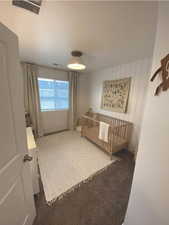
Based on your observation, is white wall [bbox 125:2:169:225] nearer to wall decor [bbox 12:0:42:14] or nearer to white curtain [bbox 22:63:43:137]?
wall decor [bbox 12:0:42:14]

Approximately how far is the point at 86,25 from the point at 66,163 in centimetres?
252

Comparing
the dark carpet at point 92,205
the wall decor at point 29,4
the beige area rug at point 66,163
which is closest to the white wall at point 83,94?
the beige area rug at point 66,163

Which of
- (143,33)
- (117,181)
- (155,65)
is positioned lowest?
(117,181)

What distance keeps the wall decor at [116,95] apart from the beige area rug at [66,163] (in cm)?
137

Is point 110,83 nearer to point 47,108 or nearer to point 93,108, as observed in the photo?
point 93,108

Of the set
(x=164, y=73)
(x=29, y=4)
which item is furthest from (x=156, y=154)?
(x=29, y=4)

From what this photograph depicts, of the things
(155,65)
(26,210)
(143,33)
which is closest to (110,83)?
(143,33)

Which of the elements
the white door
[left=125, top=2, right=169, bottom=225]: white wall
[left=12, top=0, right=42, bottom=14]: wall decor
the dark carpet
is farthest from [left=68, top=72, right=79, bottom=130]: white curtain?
[left=125, top=2, right=169, bottom=225]: white wall

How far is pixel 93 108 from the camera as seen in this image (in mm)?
4234

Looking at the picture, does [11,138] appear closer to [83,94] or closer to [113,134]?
[113,134]

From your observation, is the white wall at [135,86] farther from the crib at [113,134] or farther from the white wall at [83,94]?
the white wall at [83,94]

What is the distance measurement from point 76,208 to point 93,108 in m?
3.26

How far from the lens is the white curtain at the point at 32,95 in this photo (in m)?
3.03

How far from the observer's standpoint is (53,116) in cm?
386
